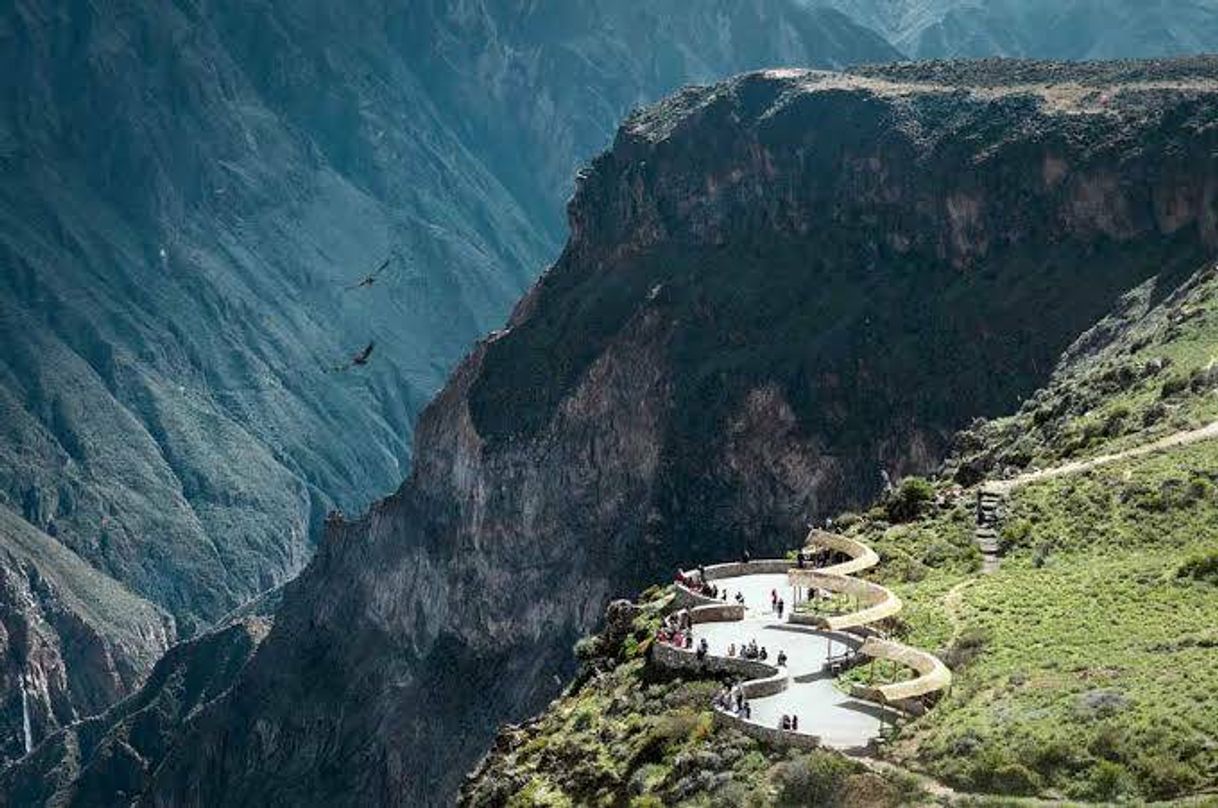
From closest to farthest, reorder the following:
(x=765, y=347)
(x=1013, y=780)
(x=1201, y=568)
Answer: (x=1013, y=780)
(x=1201, y=568)
(x=765, y=347)

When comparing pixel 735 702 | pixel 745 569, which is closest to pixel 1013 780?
pixel 735 702

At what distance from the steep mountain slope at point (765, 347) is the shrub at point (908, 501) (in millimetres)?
63825

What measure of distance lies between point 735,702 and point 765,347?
118 m

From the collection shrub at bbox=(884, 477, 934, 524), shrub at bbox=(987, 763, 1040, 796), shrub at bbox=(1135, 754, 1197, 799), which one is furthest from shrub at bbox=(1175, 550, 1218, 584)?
shrub at bbox=(884, 477, 934, 524)

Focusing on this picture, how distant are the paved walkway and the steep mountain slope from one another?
264 ft

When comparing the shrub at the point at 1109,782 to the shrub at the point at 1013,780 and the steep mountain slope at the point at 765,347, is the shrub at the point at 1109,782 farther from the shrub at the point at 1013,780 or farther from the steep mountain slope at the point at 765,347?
the steep mountain slope at the point at 765,347

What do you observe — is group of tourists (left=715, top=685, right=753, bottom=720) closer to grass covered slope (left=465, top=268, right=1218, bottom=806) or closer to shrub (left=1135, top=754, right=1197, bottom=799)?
grass covered slope (left=465, top=268, right=1218, bottom=806)

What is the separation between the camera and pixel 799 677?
61.0 metres

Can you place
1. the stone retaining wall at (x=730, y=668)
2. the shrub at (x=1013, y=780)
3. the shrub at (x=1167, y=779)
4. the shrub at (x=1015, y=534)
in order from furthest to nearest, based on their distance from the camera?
the shrub at (x=1015, y=534) < the stone retaining wall at (x=730, y=668) < the shrub at (x=1013, y=780) < the shrub at (x=1167, y=779)

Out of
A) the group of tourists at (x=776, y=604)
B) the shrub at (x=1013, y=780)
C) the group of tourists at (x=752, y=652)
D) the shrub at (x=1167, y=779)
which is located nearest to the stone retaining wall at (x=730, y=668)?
the group of tourists at (x=752, y=652)

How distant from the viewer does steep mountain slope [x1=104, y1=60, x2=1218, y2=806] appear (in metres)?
161

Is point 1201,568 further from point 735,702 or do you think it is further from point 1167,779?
point 1167,779

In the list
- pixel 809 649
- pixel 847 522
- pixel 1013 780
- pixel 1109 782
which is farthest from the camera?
pixel 847 522

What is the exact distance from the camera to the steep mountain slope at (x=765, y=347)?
6324 inches
